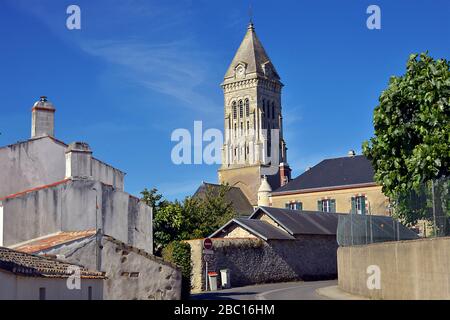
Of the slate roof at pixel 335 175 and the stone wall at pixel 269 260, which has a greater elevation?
the slate roof at pixel 335 175

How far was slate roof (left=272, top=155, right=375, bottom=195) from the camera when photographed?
69312 mm

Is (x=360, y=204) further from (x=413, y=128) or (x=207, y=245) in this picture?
(x=413, y=128)

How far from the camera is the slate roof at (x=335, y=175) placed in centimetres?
6931

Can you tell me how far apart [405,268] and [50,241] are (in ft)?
43.1

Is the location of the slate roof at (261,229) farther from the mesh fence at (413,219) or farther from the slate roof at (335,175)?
the slate roof at (335,175)

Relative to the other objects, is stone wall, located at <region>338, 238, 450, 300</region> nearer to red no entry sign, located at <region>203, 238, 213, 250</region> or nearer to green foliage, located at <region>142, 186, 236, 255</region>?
red no entry sign, located at <region>203, 238, 213, 250</region>

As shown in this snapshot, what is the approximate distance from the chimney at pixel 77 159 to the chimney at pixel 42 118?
3.97 m

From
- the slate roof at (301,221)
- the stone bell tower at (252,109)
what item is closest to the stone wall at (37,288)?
the slate roof at (301,221)

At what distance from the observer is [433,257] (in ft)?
71.2

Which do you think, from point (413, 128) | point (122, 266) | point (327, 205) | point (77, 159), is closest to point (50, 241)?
point (122, 266)

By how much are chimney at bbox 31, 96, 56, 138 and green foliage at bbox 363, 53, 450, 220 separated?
15.7 metres

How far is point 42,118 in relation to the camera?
36094 millimetres

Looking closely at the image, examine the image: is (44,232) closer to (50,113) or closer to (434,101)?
(50,113)
